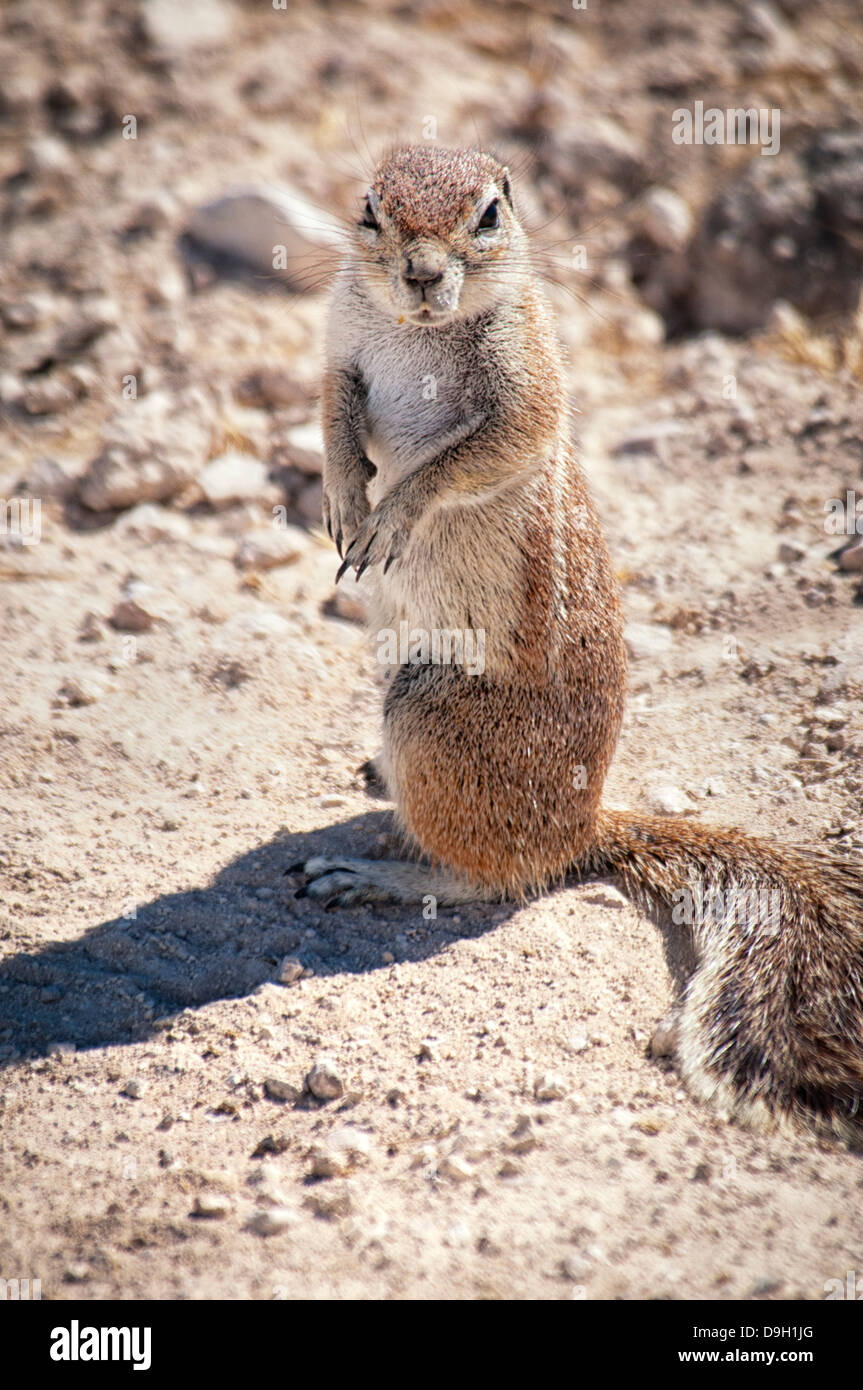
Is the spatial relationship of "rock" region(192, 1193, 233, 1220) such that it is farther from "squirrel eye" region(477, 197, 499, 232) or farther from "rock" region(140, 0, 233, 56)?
"rock" region(140, 0, 233, 56)

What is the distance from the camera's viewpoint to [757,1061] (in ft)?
11.1

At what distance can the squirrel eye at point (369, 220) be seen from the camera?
395cm

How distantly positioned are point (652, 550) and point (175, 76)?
5414mm

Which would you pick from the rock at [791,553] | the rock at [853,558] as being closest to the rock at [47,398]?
the rock at [791,553]

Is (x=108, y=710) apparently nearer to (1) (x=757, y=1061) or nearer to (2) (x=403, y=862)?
(2) (x=403, y=862)

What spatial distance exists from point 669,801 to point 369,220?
8.45 feet

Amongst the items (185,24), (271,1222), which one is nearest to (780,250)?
(185,24)

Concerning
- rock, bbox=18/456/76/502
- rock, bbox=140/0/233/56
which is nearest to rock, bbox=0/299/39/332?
rock, bbox=18/456/76/502

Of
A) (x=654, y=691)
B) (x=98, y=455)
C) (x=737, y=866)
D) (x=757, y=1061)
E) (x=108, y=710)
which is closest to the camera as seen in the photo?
(x=757, y=1061)

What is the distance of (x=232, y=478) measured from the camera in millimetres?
6379

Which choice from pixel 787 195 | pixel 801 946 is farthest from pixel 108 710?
pixel 787 195

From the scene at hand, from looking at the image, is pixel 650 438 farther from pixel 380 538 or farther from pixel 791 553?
pixel 380 538

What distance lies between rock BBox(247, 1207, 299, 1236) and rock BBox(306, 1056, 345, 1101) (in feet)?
1.55

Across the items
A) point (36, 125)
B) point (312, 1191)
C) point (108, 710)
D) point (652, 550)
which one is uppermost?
point (36, 125)
